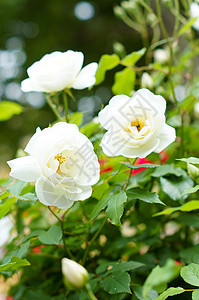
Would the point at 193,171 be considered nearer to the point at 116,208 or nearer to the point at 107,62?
the point at 116,208

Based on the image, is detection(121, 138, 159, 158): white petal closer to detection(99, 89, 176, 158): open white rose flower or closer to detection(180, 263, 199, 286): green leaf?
detection(99, 89, 176, 158): open white rose flower

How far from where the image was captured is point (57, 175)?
1.29 feet

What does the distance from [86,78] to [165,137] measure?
160 millimetres

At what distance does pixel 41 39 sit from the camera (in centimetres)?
327

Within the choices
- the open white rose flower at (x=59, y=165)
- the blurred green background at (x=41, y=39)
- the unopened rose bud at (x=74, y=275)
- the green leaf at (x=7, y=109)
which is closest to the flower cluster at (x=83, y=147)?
the open white rose flower at (x=59, y=165)

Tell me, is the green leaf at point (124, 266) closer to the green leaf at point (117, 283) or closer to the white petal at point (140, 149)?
the green leaf at point (117, 283)

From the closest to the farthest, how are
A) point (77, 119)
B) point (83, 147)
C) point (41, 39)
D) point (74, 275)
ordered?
point (74, 275), point (83, 147), point (77, 119), point (41, 39)

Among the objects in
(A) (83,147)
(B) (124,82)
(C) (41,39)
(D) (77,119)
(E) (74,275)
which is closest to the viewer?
(E) (74,275)

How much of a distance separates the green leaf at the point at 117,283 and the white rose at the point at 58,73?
0.90ft

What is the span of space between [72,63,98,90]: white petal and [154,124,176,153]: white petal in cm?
14

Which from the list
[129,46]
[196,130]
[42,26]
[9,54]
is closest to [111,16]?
[129,46]

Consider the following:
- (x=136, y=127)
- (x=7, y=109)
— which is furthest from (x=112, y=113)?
(x=7, y=109)

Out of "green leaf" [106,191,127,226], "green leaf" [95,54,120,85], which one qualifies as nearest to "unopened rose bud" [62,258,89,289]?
"green leaf" [106,191,127,226]

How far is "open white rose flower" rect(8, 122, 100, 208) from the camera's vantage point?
15.6 inches
